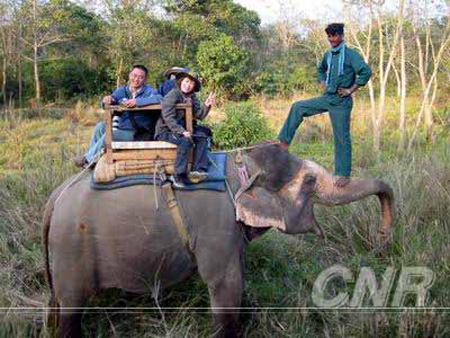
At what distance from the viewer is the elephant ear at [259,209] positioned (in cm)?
285

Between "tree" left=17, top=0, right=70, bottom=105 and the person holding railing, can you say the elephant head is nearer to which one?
the person holding railing

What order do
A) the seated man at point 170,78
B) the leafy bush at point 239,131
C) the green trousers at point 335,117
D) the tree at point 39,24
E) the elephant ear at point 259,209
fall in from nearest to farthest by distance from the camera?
1. the elephant ear at point 259,209
2. the seated man at point 170,78
3. the green trousers at point 335,117
4. the leafy bush at point 239,131
5. the tree at point 39,24

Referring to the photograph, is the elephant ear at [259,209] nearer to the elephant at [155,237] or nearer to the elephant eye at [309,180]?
the elephant at [155,237]

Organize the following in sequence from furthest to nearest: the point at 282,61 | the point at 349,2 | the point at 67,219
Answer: the point at 282,61 → the point at 349,2 → the point at 67,219

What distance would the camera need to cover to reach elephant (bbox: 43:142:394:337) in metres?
2.85

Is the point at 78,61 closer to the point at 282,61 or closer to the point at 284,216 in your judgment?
the point at 282,61

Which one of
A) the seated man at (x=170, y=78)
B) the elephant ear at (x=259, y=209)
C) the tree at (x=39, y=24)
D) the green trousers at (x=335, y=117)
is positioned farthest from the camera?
the tree at (x=39, y=24)

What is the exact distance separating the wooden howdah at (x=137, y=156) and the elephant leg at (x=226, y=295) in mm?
587

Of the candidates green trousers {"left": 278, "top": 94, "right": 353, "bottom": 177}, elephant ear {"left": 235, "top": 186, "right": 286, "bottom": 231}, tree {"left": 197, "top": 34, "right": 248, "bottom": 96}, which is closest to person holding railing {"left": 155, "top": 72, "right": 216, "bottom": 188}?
elephant ear {"left": 235, "top": 186, "right": 286, "bottom": 231}

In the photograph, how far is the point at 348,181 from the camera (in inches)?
120

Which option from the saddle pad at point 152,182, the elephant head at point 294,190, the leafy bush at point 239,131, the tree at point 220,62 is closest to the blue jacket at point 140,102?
the saddle pad at point 152,182

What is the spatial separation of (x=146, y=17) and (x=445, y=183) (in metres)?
12.9

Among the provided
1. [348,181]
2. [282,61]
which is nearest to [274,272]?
[348,181]

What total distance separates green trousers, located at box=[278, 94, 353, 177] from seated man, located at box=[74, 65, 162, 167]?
2.84 feet
